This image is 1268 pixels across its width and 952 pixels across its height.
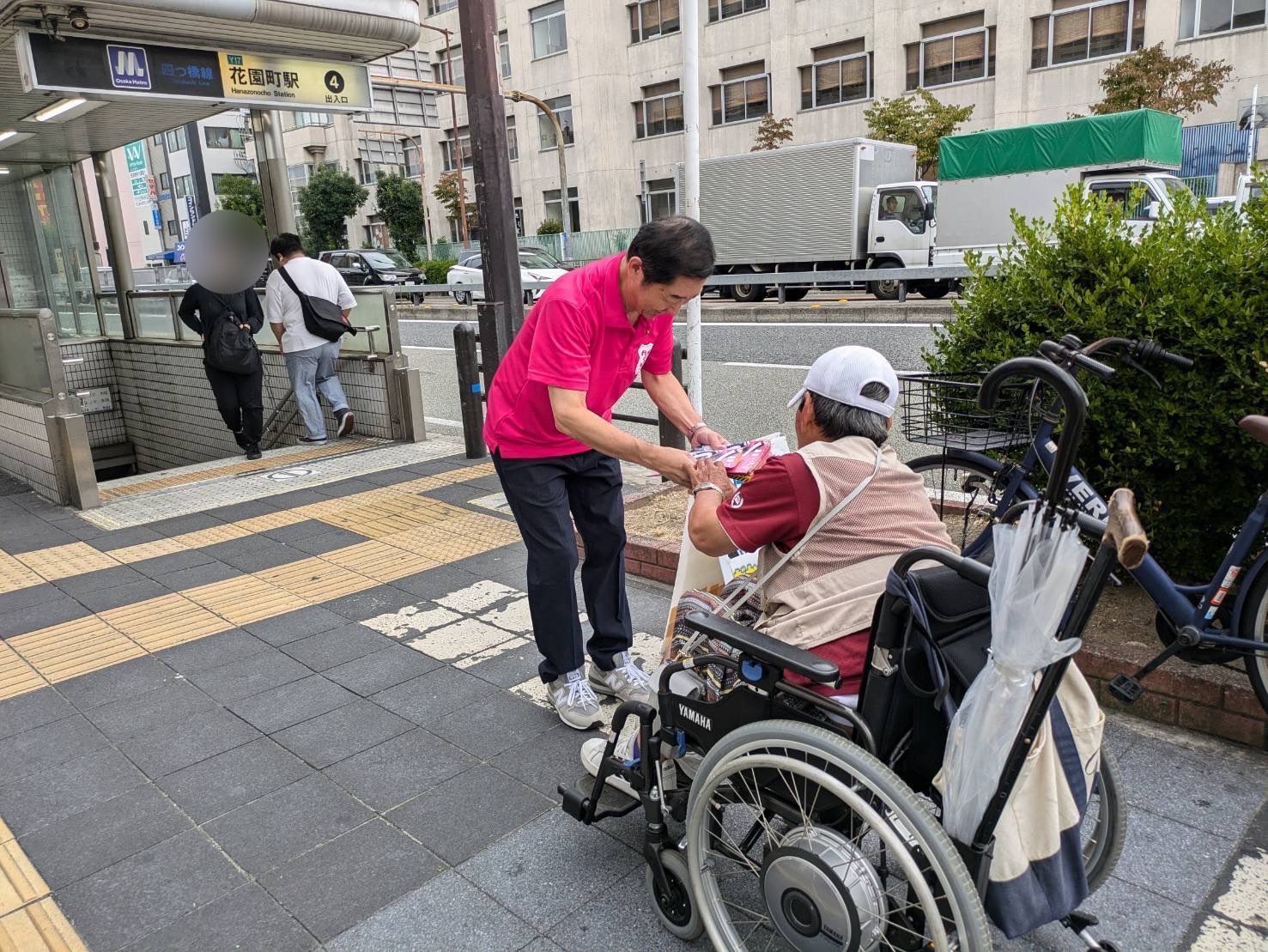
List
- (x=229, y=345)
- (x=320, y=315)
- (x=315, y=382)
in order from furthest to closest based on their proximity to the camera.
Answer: (x=315, y=382), (x=229, y=345), (x=320, y=315)

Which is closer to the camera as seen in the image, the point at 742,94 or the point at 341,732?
the point at 341,732

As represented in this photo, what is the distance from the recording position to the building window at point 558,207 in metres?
40.1

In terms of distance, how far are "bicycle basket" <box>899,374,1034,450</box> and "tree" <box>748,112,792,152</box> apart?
29.4 m

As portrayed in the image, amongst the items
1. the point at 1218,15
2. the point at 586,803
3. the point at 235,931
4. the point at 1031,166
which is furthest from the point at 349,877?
the point at 1218,15

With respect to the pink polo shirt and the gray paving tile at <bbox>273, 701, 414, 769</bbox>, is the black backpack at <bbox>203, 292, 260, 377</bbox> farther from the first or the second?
the pink polo shirt

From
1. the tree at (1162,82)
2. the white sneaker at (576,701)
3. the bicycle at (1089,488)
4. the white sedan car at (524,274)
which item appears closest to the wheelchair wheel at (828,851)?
the bicycle at (1089,488)

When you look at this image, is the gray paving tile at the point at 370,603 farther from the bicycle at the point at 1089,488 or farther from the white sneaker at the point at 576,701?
the bicycle at the point at 1089,488

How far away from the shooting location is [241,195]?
4034 centimetres

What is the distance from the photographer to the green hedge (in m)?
3.30

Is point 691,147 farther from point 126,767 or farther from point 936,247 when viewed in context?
point 936,247

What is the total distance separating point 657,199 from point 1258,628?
3721cm

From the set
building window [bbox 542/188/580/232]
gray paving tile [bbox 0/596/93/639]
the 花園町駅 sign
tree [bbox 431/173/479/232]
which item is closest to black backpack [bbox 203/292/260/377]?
the 花園町駅 sign

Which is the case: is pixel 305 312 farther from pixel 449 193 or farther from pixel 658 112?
pixel 449 193

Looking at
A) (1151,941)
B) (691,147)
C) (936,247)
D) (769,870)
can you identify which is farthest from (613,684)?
(936,247)
